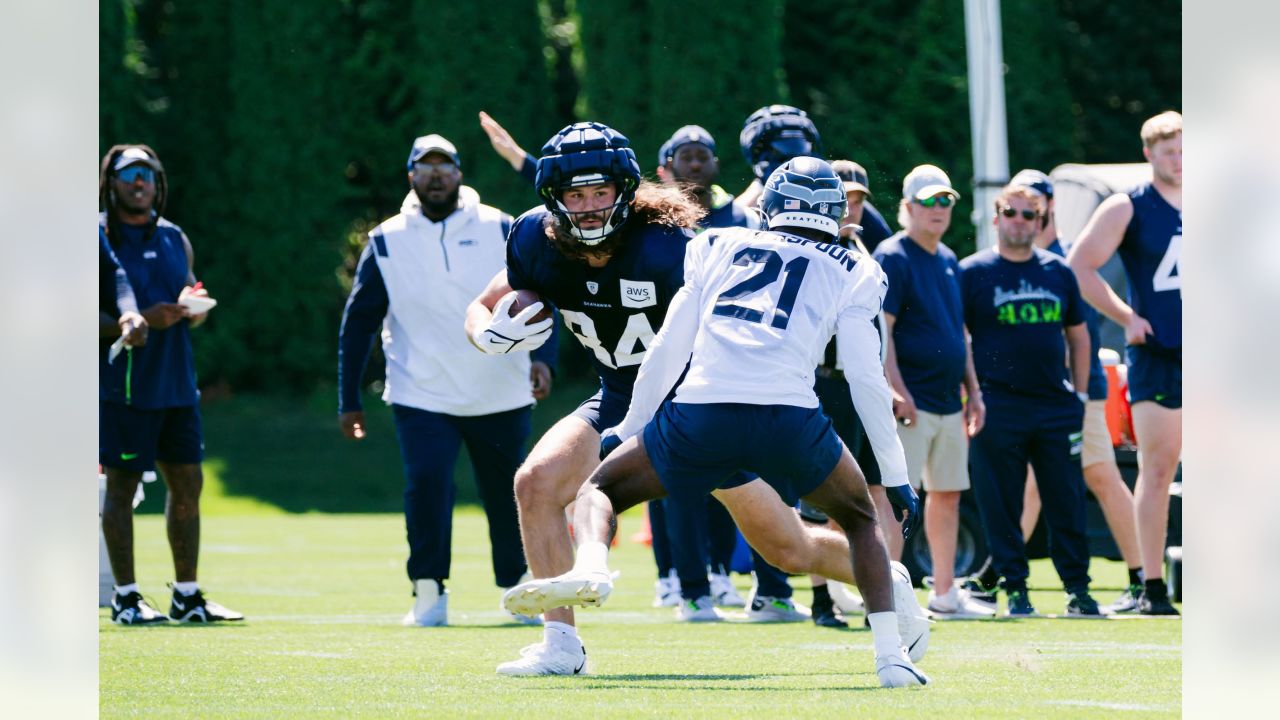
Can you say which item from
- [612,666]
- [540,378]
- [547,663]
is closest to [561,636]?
[547,663]

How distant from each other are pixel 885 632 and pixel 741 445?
77 centimetres

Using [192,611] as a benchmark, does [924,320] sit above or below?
above

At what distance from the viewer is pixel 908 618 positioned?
669 cm

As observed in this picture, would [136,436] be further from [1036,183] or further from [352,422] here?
[1036,183]

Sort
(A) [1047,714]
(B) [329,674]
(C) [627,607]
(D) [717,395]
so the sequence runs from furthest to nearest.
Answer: (C) [627,607]
(B) [329,674]
(D) [717,395]
(A) [1047,714]

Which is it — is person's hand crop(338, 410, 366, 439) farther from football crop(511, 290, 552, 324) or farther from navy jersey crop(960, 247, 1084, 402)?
navy jersey crop(960, 247, 1084, 402)

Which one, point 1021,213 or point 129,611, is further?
point 1021,213

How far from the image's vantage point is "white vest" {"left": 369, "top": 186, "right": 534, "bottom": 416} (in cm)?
977

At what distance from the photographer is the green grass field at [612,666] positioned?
5.71m

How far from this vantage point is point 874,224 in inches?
393

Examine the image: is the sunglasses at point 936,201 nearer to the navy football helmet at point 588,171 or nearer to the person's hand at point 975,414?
the person's hand at point 975,414
